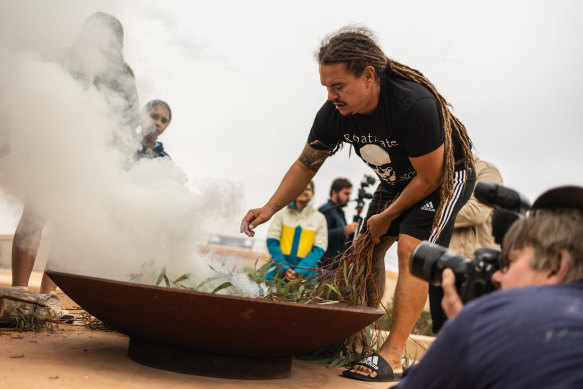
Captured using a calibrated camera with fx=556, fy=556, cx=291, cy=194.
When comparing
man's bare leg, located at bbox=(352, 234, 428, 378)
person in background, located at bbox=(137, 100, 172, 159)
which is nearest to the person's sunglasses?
person in background, located at bbox=(137, 100, 172, 159)

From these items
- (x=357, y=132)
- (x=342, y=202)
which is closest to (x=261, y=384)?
(x=357, y=132)

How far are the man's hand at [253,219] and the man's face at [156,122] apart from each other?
4.01ft

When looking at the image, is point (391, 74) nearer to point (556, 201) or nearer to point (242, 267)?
point (242, 267)

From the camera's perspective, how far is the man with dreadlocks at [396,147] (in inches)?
113

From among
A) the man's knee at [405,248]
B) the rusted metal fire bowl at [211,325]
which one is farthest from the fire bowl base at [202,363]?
the man's knee at [405,248]

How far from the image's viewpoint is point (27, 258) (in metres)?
3.44

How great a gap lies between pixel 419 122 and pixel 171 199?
4.56ft

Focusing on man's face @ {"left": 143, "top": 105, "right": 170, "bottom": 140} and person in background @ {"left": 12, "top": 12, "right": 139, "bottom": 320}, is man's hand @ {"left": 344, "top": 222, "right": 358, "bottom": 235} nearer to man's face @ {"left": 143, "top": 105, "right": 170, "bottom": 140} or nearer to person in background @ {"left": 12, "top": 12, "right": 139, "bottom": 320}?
man's face @ {"left": 143, "top": 105, "right": 170, "bottom": 140}

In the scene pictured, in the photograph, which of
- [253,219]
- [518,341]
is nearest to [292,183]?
[253,219]

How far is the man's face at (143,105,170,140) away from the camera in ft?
13.5

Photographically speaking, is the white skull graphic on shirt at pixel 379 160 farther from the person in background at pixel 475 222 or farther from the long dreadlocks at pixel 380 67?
the person in background at pixel 475 222

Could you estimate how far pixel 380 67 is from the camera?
9.64 feet

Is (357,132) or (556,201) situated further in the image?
(357,132)

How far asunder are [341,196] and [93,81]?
314cm
